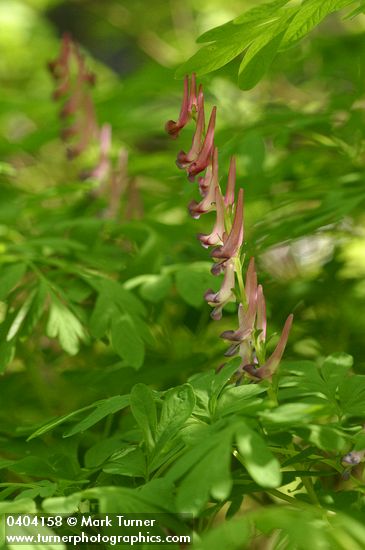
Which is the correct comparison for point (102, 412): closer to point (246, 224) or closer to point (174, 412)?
point (174, 412)

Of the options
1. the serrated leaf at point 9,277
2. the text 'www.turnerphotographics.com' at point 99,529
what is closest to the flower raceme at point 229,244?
the text 'www.turnerphotographics.com' at point 99,529

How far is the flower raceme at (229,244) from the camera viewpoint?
1.08m

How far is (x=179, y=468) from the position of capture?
0.89 meters

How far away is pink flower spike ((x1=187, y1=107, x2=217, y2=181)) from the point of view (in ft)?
3.65

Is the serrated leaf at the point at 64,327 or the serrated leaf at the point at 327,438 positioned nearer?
the serrated leaf at the point at 327,438

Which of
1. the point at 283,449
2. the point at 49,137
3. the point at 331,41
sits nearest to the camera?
the point at 283,449

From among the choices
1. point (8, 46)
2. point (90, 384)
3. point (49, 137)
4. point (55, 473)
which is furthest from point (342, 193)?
point (8, 46)

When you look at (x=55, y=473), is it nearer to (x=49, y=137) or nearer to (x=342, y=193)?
(x=342, y=193)

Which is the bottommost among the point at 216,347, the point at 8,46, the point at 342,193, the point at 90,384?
the point at 90,384

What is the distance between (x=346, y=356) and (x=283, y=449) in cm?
19

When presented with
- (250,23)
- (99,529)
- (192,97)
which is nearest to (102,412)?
(99,529)

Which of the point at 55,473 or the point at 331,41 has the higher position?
Answer: the point at 331,41

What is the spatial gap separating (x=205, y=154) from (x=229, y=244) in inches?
5.6

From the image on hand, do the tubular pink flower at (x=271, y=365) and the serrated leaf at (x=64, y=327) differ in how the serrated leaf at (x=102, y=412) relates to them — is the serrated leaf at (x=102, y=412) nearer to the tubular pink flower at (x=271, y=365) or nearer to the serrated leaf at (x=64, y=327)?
the tubular pink flower at (x=271, y=365)
